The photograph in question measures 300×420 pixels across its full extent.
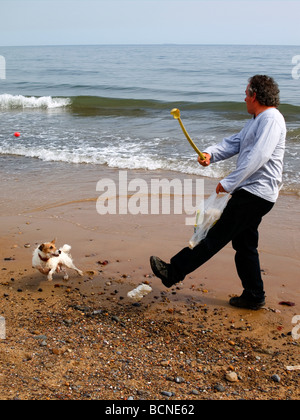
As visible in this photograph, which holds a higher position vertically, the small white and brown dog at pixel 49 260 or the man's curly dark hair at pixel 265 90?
the man's curly dark hair at pixel 265 90

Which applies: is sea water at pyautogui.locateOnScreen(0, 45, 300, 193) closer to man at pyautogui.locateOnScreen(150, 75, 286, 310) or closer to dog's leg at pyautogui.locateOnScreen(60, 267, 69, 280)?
man at pyautogui.locateOnScreen(150, 75, 286, 310)

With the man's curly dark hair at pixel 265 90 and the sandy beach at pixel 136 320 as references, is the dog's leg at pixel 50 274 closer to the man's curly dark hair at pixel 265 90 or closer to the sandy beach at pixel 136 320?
the sandy beach at pixel 136 320

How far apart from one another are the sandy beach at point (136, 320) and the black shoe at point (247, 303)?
0.06m

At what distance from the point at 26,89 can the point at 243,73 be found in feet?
40.2

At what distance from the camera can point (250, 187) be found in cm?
407

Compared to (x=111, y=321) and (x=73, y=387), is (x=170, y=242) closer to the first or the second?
(x=111, y=321)

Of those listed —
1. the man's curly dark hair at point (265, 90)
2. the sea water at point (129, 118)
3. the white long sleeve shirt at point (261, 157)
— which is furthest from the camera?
the sea water at point (129, 118)

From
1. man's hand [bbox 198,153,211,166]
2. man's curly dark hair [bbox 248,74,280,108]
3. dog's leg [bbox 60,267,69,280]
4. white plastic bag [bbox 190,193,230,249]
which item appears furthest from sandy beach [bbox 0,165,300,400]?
man's curly dark hair [bbox 248,74,280,108]

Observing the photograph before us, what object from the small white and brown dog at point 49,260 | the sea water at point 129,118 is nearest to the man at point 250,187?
the small white and brown dog at point 49,260

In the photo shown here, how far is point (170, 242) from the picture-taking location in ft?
20.0

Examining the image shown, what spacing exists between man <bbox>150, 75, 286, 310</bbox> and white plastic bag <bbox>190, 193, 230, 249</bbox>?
4 cm

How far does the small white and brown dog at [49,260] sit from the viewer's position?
4934mm

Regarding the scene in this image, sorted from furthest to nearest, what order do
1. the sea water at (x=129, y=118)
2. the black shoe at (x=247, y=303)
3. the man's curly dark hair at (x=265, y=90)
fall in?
the sea water at (x=129, y=118)
the black shoe at (x=247, y=303)
the man's curly dark hair at (x=265, y=90)
